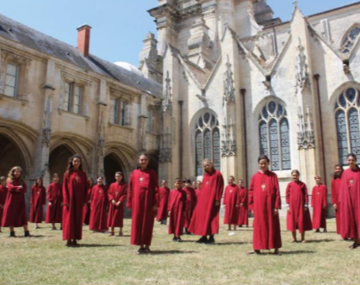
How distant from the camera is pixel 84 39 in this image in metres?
22.4

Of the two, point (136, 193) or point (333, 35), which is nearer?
point (136, 193)

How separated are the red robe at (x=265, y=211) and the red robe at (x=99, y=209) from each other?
5.18m

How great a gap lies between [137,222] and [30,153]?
40.2ft

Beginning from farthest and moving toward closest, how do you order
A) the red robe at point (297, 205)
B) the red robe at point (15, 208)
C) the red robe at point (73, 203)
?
the red robe at point (15, 208) → the red robe at point (297, 205) → the red robe at point (73, 203)

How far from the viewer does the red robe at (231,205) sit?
11.5 meters

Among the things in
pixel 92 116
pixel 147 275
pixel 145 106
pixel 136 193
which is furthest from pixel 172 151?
pixel 147 275

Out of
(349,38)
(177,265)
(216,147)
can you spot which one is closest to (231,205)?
(177,265)

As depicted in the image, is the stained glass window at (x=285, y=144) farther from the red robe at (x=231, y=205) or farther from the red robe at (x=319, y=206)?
the red robe at (x=319, y=206)

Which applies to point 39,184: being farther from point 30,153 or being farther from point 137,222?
point 137,222

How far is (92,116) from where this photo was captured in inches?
762

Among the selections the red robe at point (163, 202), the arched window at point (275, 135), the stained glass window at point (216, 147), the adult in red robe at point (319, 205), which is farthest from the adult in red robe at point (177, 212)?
the stained glass window at point (216, 147)

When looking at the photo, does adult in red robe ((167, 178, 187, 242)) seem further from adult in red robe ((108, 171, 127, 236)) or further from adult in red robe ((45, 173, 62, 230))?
adult in red robe ((45, 173, 62, 230))

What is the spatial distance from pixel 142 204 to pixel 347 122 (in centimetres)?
1413

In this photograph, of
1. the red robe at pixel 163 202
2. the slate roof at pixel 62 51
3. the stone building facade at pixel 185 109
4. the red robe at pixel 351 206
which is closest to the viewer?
the red robe at pixel 351 206
